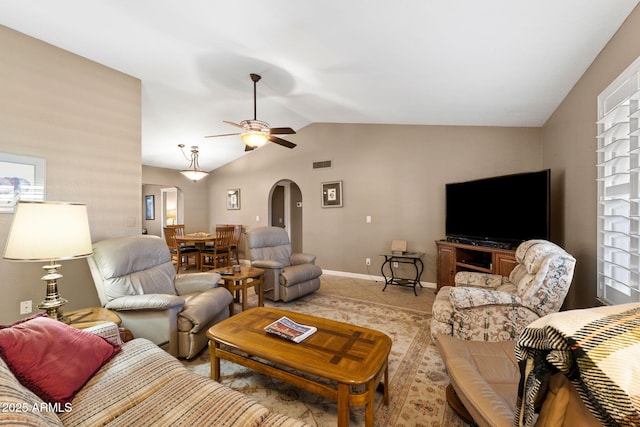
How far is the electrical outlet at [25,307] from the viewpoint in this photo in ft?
8.05

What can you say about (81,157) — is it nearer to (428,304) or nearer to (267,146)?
(267,146)

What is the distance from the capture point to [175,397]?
1.13 metres

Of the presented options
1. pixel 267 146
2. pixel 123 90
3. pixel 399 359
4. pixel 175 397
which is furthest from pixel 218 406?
pixel 267 146

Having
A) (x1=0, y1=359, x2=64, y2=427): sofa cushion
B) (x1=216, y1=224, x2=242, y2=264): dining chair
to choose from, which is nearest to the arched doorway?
(x1=216, y1=224, x2=242, y2=264): dining chair

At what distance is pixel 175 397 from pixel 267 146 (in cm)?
561

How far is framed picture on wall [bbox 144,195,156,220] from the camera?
327 inches

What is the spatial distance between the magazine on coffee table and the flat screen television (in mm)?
2590

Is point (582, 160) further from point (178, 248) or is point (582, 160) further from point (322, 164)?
point (178, 248)

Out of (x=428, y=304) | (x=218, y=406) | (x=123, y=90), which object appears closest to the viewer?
(x=218, y=406)

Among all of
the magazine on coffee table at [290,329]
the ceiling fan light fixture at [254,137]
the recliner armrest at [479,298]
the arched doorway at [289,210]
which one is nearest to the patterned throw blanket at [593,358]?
the magazine on coffee table at [290,329]

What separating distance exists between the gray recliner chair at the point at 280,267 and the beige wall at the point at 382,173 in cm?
130

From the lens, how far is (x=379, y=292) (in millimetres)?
4195

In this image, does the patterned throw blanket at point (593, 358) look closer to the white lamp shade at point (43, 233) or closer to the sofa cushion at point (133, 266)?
the white lamp shade at point (43, 233)

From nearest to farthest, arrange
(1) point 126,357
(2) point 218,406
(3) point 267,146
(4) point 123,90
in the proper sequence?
(2) point 218,406
(1) point 126,357
(4) point 123,90
(3) point 267,146
